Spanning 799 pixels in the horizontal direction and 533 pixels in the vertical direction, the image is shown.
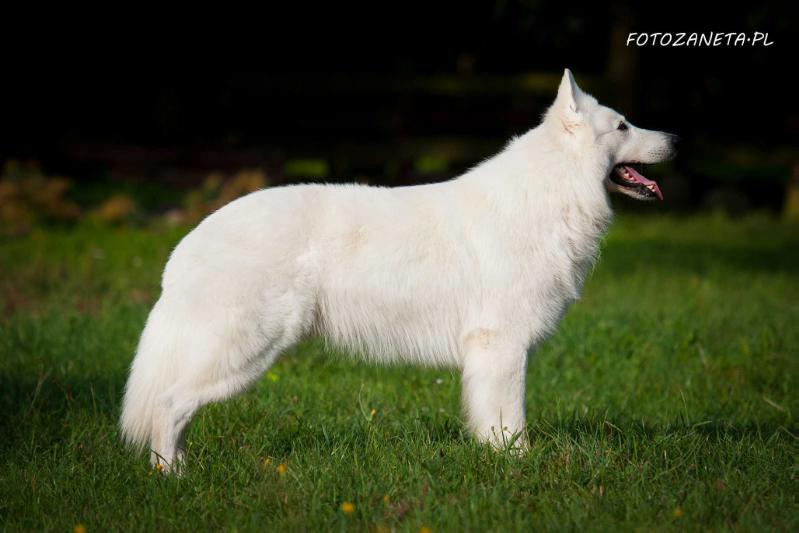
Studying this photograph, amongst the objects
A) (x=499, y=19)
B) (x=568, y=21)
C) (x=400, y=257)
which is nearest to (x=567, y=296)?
(x=400, y=257)

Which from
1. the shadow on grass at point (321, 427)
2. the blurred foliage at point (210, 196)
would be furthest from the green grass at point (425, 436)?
the blurred foliage at point (210, 196)

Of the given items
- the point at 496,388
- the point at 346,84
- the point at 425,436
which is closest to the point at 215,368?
the point at 425,436

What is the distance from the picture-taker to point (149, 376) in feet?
14.7

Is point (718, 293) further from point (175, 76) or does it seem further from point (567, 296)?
point (175, 76)

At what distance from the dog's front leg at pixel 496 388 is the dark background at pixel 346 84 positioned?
1033 centimetres

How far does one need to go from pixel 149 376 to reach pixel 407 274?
1.33m

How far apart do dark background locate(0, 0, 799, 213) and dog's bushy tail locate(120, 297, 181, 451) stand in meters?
10.7

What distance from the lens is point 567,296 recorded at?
4.94 m

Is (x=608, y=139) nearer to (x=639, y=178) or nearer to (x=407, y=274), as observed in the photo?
(x=639, y=178)

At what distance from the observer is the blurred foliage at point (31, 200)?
1227 centimetres

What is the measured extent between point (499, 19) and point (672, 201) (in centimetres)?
439

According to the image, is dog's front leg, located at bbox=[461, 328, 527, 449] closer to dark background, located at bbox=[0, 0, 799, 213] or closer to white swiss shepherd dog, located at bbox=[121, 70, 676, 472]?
white swiss shepherd dog, located at bbox=[121, 70, 676, 472]

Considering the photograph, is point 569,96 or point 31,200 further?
point 31,200

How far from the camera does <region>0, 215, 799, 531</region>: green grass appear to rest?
161 inches
